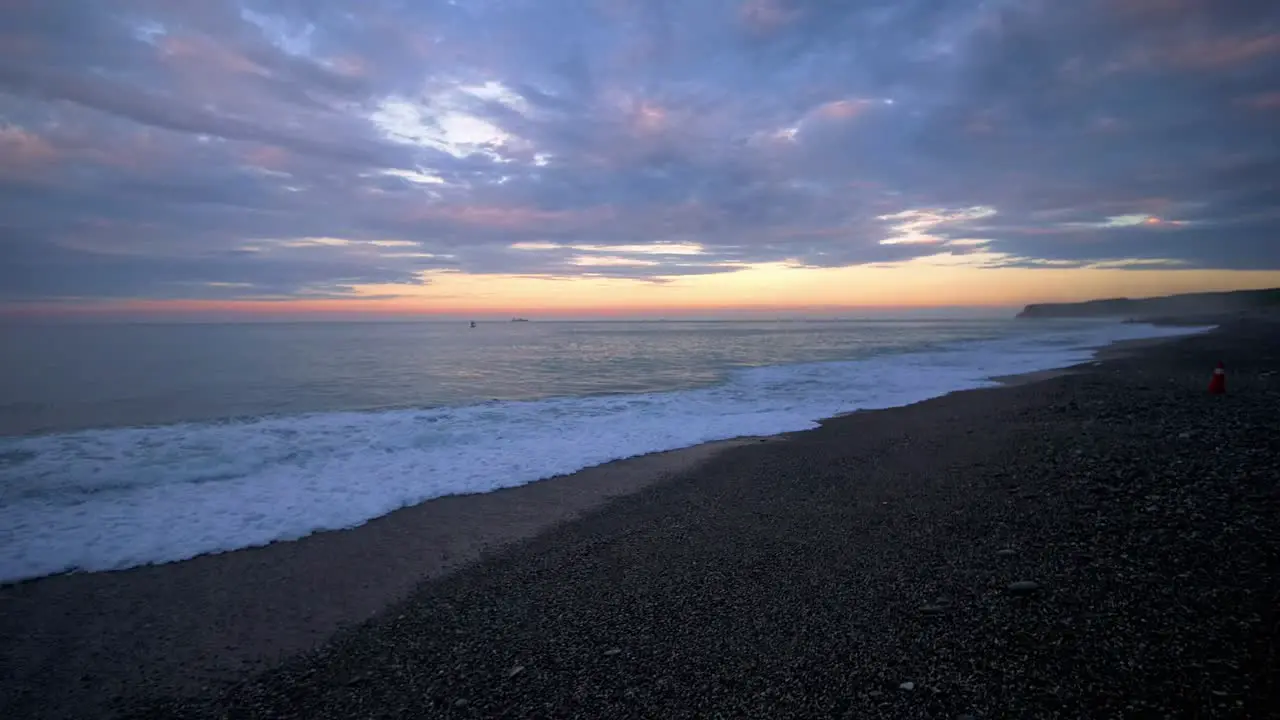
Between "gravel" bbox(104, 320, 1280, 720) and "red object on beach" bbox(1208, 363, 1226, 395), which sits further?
"red object on beach" bbox(1208, 363, 1226, 395)

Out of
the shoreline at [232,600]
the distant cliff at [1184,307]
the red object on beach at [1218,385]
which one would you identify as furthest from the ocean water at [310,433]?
the distant cliff at [1184,307]

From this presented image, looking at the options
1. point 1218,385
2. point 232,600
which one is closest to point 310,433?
point 232,600

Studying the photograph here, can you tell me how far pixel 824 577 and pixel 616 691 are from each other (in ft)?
6.80

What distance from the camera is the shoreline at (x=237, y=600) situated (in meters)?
4.13

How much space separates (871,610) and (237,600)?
17.7 feet

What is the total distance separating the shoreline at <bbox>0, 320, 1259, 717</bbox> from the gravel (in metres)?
0.28

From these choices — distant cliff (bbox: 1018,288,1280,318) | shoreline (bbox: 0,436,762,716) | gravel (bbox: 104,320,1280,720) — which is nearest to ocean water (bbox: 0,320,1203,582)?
shoreline (bbox: 0,436,762,716)

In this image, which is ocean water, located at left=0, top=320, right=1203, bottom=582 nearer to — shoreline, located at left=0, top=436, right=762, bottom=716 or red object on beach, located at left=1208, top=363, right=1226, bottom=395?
shoreline, located at left=0, top=436, right=762, bottom=716

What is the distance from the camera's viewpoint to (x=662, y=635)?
13.0 feet

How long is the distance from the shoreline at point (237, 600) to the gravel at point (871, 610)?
0.28 metres

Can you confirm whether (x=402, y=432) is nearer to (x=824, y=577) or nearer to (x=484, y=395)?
(x=484, y=395)

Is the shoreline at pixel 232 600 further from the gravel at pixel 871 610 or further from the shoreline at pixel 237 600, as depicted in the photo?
the gravel at pixel 871 610

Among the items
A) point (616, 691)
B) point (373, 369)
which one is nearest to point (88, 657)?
point (616, 691)

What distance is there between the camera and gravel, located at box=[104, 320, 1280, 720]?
316 cm
